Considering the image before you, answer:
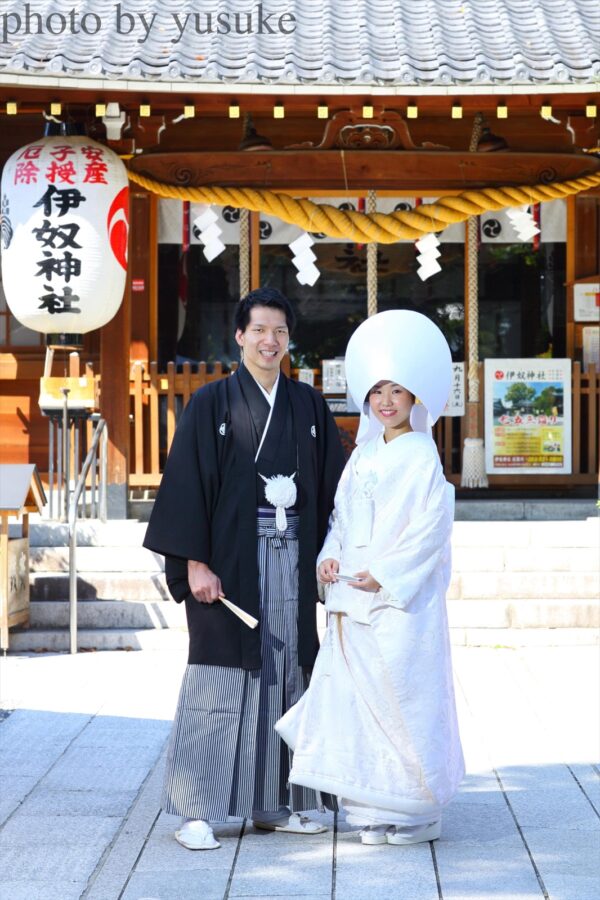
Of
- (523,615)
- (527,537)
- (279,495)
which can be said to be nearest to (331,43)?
(527,537)

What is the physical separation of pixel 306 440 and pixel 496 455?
7037mm

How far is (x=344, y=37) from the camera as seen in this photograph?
10.1m

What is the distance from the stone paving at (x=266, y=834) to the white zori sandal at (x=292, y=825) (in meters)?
0.04

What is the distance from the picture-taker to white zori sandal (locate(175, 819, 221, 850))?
444 centimetres

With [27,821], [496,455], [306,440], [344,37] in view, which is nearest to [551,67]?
[344,37]

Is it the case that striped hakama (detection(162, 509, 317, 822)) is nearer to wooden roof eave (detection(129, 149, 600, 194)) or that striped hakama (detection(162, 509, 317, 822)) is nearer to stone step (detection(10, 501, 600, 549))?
stone step (detection(10, 501, 600, 549))

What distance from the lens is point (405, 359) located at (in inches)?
178

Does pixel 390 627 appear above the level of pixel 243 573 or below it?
below

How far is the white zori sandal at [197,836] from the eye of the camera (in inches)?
175

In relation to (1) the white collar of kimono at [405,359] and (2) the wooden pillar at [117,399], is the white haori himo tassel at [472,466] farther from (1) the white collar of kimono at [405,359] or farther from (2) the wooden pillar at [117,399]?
(1) the white collar of kimono at [405,359]

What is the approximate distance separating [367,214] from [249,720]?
6.58m

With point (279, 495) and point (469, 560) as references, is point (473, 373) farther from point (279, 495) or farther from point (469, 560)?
point (279, 495)

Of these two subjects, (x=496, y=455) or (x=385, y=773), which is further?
(x=496, y=455)

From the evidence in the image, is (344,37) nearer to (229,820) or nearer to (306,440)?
(306,440)
